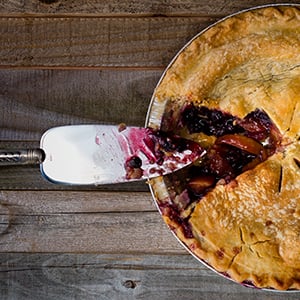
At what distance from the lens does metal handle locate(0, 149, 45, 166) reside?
4.66ft

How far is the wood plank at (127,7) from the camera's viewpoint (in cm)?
160

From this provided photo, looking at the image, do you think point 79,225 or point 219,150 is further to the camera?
point 79,225

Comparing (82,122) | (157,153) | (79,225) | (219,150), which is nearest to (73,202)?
(79,225)

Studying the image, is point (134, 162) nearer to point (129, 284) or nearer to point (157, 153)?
point (157, 153)

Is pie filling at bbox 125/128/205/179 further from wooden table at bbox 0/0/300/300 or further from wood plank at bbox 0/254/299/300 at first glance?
wood plank at bbox 0/254/299/300

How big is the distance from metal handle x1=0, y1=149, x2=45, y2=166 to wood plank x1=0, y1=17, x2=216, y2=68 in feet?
1.04

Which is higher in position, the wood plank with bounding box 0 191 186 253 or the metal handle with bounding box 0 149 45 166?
the metal handle with bounding box 0 149 45 166

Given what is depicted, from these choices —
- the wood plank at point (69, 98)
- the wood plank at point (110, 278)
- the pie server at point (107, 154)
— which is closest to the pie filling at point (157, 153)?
the pie server at point (107, 154)

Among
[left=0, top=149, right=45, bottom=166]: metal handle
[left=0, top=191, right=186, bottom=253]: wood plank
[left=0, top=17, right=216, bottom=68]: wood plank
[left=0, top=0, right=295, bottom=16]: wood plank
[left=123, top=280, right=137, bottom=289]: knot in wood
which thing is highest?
[left=0, top=0, right=295, bottom=16]: wood plank

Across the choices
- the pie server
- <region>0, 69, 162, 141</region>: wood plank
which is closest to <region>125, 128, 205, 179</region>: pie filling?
the pie server

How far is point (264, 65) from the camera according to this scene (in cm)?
140

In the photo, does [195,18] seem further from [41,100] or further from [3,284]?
[3,284]

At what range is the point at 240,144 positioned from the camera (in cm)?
139

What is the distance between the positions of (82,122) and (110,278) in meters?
0.45
